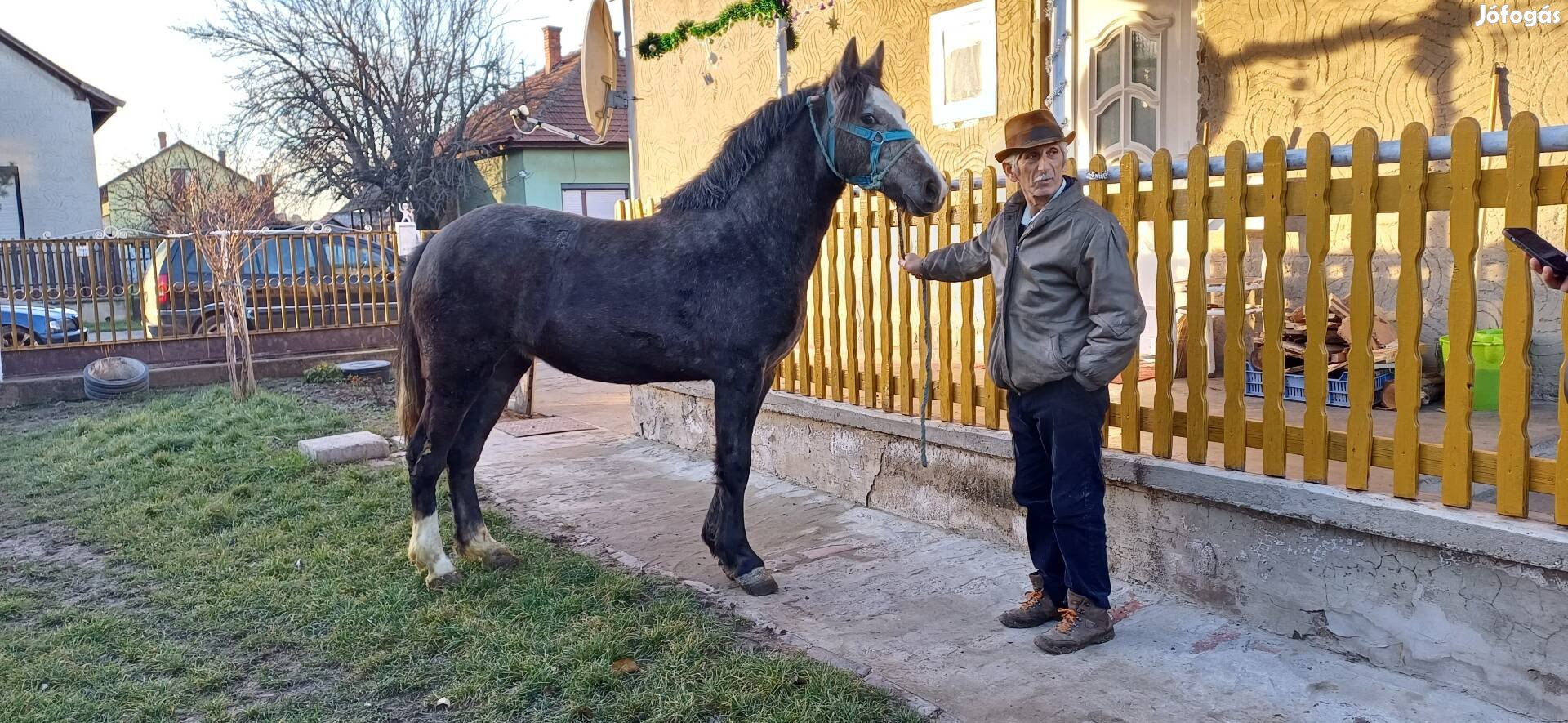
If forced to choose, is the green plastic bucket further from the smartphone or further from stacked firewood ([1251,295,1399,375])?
the smartphone

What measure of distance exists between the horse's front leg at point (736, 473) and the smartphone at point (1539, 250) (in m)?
2.52

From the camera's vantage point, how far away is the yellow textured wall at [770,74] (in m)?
7.06

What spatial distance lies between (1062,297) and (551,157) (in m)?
23.9

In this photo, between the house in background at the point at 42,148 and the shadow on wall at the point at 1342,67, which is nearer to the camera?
the shadow on wall at the point at 1342,67

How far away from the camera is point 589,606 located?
3.86 metres

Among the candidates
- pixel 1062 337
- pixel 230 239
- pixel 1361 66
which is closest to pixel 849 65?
pixel 1062 337

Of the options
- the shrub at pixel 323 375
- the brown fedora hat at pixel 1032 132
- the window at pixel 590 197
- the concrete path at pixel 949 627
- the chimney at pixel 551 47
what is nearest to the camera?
the concrete path at pixel 949 627

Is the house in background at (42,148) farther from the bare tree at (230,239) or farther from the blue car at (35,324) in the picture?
the bare tree at (230,239)

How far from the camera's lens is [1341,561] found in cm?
323

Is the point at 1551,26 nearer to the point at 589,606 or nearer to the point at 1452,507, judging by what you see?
the point at 1452,507

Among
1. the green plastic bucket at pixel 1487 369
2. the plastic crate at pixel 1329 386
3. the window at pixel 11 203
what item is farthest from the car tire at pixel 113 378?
the window at pixel 11 203

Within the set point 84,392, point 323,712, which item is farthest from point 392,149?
point 323,712

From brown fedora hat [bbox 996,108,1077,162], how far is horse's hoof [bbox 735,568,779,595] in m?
1.91

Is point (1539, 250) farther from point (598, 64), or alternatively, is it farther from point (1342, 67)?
point (598, 64)
